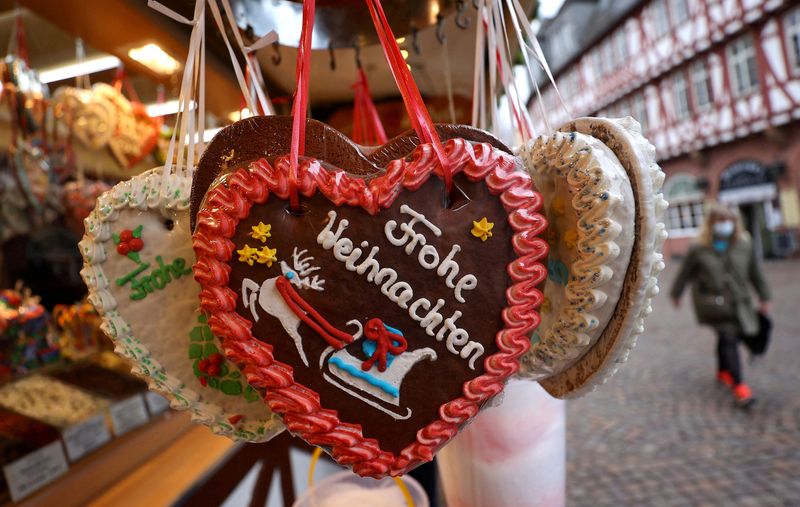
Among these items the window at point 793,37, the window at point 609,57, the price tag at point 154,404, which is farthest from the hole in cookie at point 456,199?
the window at point 609,57

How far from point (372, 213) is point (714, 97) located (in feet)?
44.9

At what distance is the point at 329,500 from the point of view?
33.9 inches

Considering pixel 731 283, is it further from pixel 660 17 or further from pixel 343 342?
pixel 660 17

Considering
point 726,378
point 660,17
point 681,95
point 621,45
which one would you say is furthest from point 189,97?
point 621,45

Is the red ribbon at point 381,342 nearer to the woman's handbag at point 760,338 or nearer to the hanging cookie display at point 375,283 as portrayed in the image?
the hanging cookie display at point 375,283

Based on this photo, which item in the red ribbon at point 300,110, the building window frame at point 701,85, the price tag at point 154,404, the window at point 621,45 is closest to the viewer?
the red ribbon at point 300,110

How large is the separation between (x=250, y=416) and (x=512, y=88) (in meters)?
0.55

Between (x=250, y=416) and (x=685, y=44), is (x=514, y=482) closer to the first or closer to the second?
(x=250, y=416)

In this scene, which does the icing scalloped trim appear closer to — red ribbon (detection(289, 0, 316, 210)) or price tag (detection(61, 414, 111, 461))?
red ribbon (detection(289, 0, 316, 210))

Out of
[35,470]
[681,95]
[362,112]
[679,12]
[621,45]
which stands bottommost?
[35,470]

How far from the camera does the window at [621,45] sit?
1381cm

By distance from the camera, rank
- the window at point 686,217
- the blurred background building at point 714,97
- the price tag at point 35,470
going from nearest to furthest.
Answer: the price tag at point 35,470 → the blurred background building at point 714,97 → the window at point 686,217

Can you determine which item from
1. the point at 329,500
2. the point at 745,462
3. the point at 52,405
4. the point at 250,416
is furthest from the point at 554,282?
the point at 745,462

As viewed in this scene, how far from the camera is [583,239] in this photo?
1.60 ft
